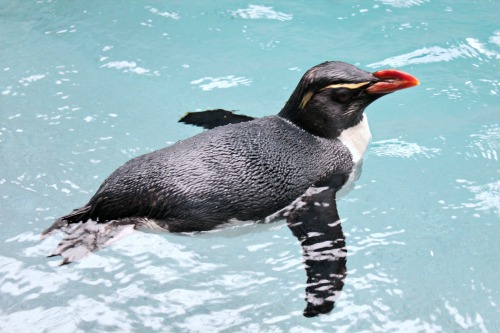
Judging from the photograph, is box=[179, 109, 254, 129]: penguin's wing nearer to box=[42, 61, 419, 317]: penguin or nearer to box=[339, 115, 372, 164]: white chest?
box=[42, 61, 419, 317]: penguin

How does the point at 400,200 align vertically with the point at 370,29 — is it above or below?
below

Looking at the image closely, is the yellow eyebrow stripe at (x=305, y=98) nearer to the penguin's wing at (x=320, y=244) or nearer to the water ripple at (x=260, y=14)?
the penguin's wing at (x=320, y=244)

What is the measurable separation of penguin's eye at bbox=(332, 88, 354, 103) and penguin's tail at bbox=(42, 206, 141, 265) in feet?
3.20

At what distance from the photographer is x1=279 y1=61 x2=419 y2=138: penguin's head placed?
2658 millimetres

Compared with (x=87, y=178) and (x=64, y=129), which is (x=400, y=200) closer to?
(x=87, y=178)

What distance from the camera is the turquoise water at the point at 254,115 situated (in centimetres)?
235

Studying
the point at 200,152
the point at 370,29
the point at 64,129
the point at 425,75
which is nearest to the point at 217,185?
the point at 200,152

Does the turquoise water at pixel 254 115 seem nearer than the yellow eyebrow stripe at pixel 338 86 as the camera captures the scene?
Yes

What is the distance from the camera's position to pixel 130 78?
13.3 ft

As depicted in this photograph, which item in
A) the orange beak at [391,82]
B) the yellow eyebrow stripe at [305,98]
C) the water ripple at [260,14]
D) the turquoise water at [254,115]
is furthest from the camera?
the water ripple at [260,14]

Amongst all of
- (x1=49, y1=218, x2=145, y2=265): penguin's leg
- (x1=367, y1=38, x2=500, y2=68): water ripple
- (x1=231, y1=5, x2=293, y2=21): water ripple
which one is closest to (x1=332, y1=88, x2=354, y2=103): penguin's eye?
(x1=49, y1=218, x2=145, y2=265): penguin's leg

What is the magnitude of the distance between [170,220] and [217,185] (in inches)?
8.5

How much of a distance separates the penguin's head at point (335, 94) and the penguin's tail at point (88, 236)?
2.87 feet

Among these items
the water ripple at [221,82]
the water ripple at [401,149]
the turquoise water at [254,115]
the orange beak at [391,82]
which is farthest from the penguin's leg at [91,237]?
the water ripple at [221,82]
